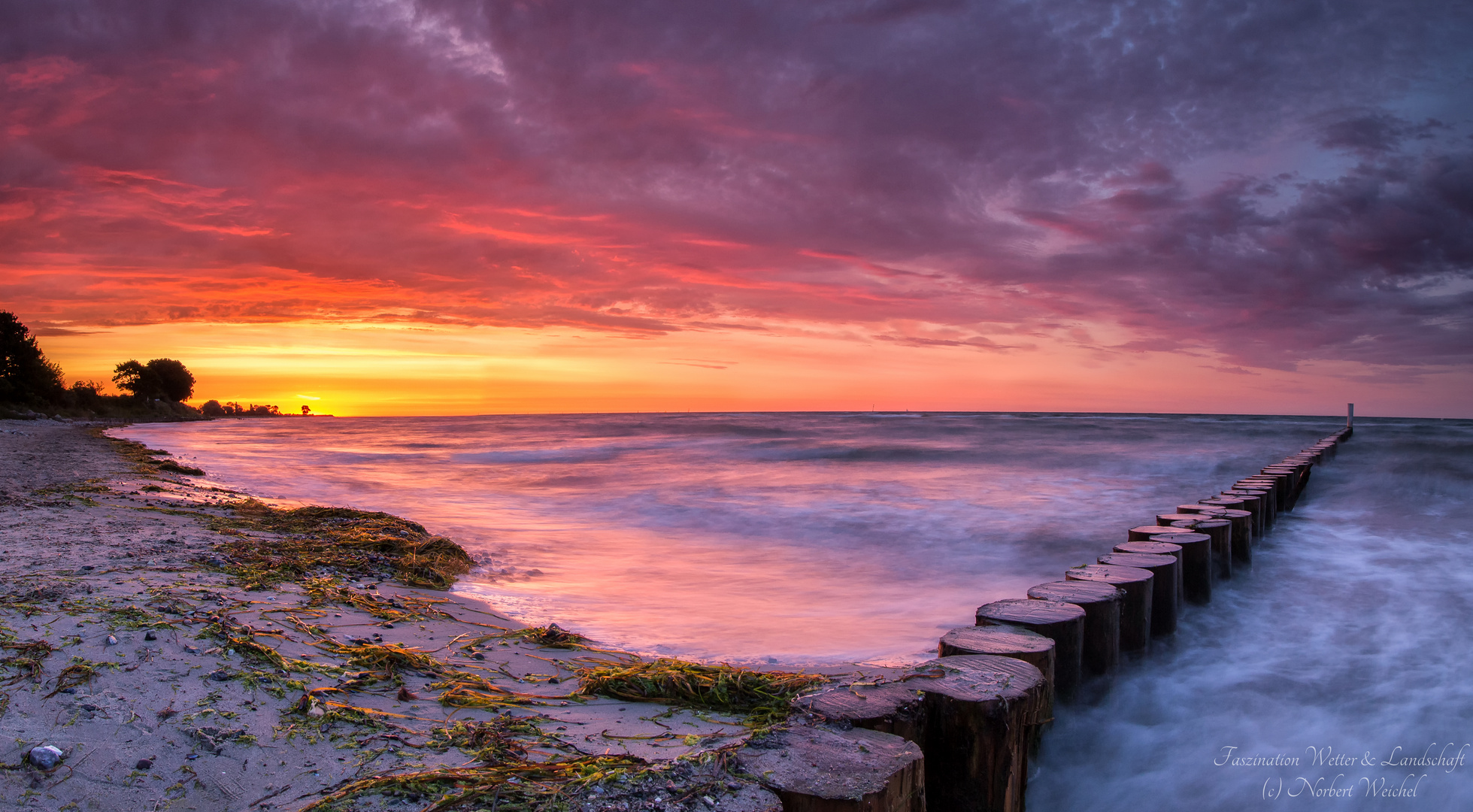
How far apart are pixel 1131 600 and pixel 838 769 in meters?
2.73

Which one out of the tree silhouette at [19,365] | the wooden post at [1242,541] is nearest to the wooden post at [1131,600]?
the wooden post at [1242,541]

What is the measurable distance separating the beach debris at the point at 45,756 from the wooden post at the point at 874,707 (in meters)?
2.09

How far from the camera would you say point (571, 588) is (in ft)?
19.9

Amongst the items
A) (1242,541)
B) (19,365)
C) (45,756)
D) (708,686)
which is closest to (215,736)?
(45,756)

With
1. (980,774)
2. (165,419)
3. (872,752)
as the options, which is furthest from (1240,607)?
(165,419)

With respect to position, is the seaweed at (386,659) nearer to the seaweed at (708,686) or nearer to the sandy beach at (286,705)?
the sandy beach at (286,705)

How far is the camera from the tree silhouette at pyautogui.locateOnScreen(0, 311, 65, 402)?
3666cm

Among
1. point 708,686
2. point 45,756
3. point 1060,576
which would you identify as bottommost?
point 1060,576

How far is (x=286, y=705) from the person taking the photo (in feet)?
8.42

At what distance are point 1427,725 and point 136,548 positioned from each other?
758 centimetres

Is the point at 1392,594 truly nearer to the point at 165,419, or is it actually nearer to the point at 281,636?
the point at 281,636

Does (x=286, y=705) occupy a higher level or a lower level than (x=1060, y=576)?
higher

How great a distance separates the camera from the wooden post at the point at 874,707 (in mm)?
2000

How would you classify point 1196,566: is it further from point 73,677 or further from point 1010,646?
point 73,677
